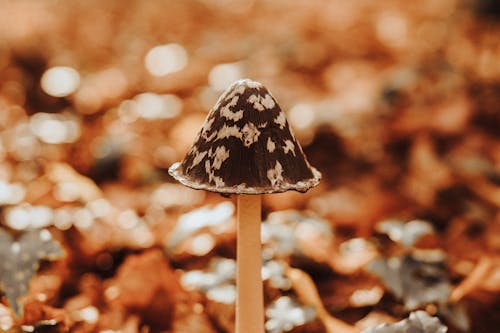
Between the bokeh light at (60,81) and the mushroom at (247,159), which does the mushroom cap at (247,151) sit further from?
the bokeh light at (60,81)

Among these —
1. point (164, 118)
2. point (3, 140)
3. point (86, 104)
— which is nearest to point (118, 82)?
point (86, 104)

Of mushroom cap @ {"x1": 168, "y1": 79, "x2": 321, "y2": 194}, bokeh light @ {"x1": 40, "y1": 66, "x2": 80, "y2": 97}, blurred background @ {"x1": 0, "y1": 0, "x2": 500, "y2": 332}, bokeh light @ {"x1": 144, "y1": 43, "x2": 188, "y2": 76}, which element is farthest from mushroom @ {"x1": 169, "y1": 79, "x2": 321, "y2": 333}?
bokeh light @ {"x1": 144, "y1": 43, "x2": 188, "y2": 76}

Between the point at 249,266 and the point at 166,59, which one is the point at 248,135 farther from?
the point at 166,59

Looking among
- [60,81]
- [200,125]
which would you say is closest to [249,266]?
[200,125]

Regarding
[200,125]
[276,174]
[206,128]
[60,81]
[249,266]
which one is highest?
[60,81]

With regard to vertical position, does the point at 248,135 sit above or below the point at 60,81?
below

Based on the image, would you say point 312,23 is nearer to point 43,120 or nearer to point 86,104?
point 86,104
